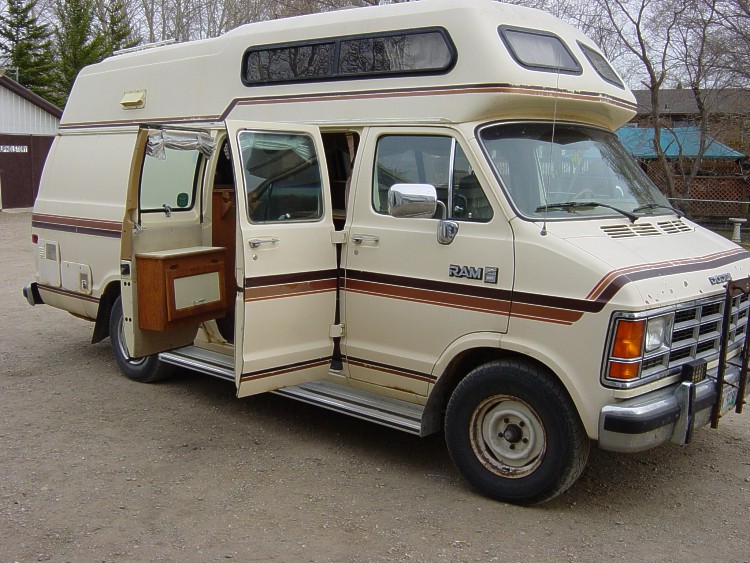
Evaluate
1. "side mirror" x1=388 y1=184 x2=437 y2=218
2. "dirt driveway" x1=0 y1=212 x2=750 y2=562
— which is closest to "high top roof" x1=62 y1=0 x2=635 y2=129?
"side mirror" x1=388 y1=184 x2=437 y2=218

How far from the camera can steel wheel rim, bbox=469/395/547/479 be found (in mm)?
4738

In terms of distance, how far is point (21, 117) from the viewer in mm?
25516

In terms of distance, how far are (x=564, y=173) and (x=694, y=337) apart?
134 centimetres

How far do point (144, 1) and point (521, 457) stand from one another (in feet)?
127

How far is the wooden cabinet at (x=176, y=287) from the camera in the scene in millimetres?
6098

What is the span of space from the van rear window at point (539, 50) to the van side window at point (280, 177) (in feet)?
5.13

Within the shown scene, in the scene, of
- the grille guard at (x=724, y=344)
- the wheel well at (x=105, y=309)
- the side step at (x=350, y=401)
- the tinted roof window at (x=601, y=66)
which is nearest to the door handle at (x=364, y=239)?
the side step at (x=350, y=401)

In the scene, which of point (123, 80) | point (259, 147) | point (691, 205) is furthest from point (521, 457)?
point (691, 205)

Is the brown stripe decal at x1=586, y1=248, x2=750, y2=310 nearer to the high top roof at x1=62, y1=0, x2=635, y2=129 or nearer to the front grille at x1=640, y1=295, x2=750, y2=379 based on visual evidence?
the front grille at x1=640, y1=295, x2=750, y2=379

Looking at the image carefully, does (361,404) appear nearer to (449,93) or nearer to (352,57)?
(449,93)

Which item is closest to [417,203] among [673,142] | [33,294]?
[33,294]

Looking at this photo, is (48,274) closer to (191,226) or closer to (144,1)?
(191,226)

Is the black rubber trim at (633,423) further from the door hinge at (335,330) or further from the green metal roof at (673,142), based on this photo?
the green metal roof at (673,142)

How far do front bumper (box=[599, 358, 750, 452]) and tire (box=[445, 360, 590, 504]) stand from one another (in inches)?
10.6
